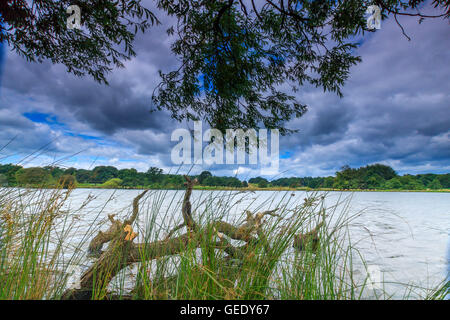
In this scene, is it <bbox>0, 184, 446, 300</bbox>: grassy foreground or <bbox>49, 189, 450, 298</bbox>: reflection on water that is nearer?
<bbox>0, 184, 446, 300</bbox>: grassy foreground

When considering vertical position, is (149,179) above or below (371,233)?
above

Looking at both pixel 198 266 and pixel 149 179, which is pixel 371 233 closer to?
pixel 198 266

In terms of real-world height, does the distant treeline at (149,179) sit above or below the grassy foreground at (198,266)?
above

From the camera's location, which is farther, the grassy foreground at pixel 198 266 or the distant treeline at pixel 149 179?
the distant treeline at pixel 149 179

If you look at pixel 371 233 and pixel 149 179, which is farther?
pixel 371 233

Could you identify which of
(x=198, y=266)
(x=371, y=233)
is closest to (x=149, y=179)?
(x=198, y=266)

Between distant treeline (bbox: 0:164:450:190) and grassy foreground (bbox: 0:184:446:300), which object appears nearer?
grassy foreground (bbox: 0:184:446:300)

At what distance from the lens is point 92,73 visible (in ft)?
12.2

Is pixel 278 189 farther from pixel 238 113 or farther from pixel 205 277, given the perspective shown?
pixel 238 113

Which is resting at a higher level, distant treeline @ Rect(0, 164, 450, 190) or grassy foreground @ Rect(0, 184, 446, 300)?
distant treeline @ Rect(0, 164, 450, 190)

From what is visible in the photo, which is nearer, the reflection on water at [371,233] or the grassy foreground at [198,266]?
the grassy foreground at [198,266]

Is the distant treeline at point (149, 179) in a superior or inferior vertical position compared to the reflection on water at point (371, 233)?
superior
